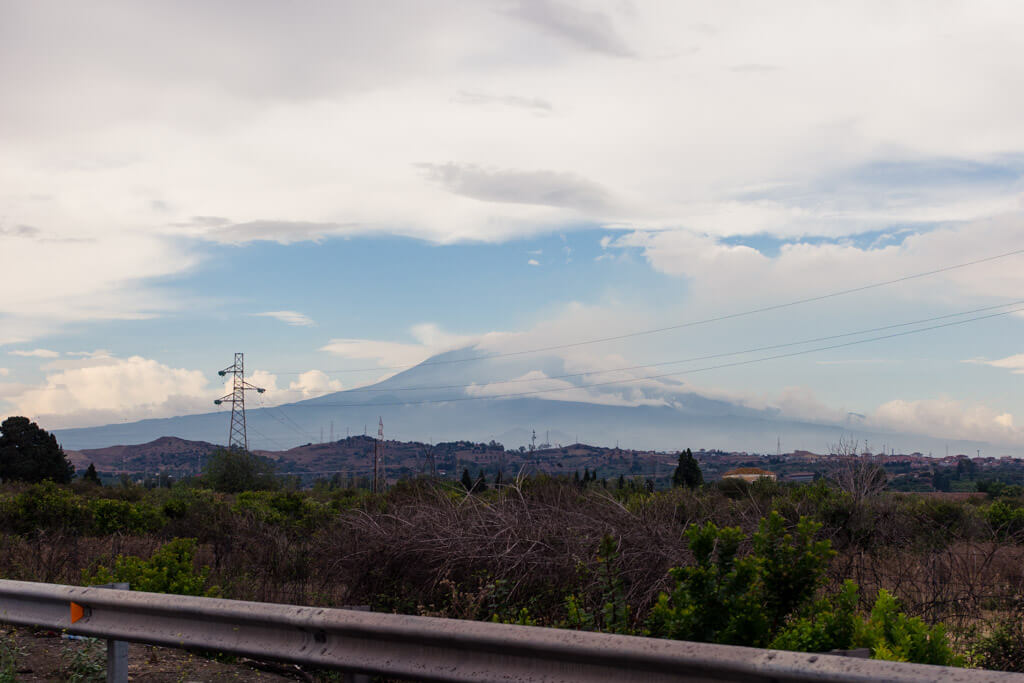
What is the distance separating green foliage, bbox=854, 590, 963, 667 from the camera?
479 cm

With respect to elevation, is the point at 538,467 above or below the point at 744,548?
above

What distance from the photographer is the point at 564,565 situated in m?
9.24

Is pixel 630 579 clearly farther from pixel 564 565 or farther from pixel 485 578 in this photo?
pixel 485 578

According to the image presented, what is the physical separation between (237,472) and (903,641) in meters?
59.4

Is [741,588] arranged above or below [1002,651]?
above

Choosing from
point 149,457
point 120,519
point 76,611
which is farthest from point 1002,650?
point 149,457

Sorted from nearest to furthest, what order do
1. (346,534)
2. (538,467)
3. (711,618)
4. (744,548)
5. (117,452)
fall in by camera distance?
(711,618)
(744,548)
(346,534)
(538,467)
(117,452)

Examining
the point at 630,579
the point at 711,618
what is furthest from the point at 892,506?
the point at 711,618

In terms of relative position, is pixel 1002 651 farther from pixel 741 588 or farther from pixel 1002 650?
pixel 741 588

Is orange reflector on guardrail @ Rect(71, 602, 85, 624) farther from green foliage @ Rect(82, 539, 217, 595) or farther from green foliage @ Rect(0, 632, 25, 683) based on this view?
green foliage @ Rect(82, 539, 217, 595)

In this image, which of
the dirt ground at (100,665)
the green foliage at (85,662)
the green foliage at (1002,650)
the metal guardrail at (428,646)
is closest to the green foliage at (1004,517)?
the green foliage at (1002,650)

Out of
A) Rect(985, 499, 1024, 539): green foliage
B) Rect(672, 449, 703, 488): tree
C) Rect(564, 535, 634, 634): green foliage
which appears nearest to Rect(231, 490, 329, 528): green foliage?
Rect(564, 535, 634, 634): green foliage

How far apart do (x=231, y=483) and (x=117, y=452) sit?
14217 centimetres

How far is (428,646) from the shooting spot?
4.09 meters
